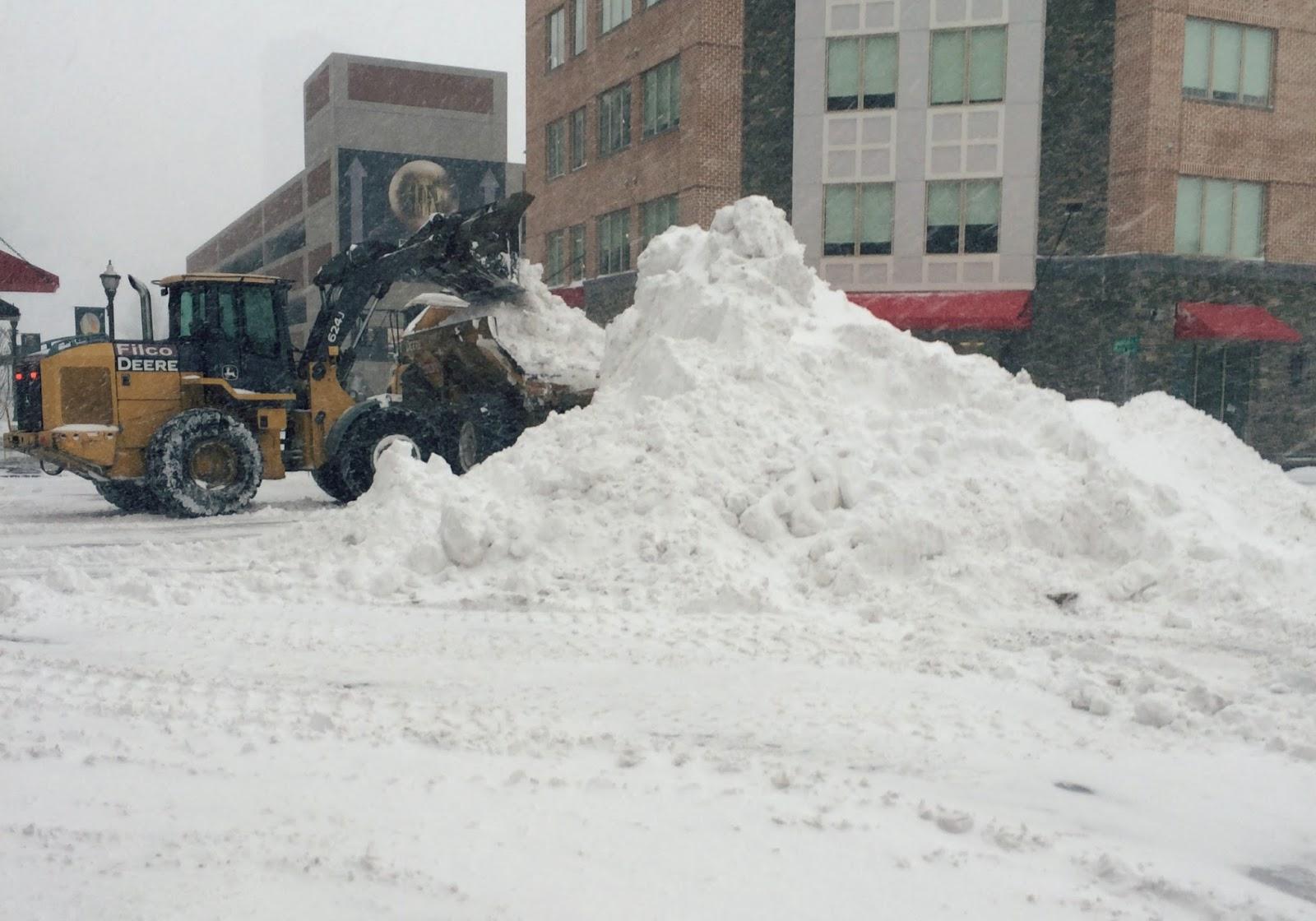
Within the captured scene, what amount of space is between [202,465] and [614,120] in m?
18.9

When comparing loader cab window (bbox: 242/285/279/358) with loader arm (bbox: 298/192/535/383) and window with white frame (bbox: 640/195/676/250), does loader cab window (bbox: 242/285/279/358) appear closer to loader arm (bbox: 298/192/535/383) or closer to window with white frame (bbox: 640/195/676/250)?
loader arm (bbox: 298/192/535/383)

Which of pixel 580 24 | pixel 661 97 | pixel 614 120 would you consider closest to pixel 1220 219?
pixel 661 97

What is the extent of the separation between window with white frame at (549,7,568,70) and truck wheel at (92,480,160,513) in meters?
21.4

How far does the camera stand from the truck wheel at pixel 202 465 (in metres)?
11.5

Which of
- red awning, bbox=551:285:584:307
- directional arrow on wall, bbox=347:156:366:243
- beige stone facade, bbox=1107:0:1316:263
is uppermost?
directional arrow on wall, bbox=347:156:366:243

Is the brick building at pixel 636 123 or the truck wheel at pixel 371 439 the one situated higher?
the brick building at pixel 636 123

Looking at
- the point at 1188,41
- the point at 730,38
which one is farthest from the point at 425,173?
the point at 1188,41

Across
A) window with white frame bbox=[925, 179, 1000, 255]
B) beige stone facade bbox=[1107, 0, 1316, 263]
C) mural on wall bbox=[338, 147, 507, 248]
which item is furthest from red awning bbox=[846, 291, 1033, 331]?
mural on wall bbox=[338, 147, 507, 248]

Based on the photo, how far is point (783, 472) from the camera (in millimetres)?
7617

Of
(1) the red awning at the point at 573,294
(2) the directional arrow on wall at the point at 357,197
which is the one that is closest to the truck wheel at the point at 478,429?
(1) the red awning at the point at 573,294

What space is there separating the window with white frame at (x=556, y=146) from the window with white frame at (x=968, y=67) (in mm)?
11476

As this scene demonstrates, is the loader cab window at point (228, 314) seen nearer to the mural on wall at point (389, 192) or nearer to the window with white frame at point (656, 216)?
the window with white frame at point (656, 216)

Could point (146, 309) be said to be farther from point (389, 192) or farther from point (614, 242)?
point (389, 192)

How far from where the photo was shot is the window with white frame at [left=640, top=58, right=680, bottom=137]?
82.6 ft
